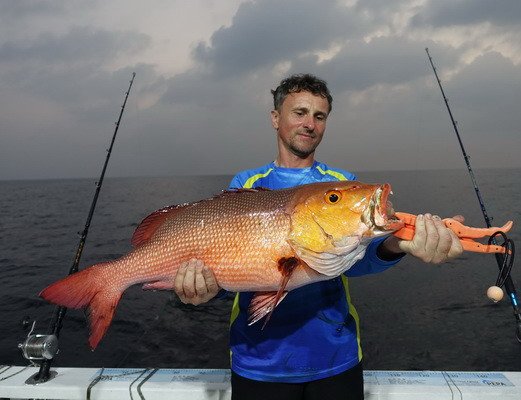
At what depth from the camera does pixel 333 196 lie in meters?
2.41

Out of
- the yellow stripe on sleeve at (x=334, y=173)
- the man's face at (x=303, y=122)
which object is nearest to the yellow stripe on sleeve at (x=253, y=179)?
the man's face at (x=303, y=122)

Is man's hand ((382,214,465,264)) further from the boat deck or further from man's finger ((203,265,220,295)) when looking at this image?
the boat deck

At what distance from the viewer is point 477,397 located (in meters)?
3.22

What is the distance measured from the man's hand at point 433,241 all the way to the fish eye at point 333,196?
53cm

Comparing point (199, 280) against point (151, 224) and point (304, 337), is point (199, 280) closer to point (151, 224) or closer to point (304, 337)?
point (151, 224)

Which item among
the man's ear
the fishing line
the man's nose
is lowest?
the fishing line

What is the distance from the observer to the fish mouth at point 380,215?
224cm

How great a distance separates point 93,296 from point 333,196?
183 centimetres

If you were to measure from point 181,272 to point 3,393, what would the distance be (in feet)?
8.08

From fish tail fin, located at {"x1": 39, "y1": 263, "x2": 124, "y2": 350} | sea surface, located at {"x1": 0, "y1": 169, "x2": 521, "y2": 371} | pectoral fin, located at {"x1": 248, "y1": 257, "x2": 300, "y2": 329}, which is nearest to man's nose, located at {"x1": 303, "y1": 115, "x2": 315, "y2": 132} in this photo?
pectoral fin, located at {"x1": 248, "y1": 257, "x2": 300, "y2": 329}

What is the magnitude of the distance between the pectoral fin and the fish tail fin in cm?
99

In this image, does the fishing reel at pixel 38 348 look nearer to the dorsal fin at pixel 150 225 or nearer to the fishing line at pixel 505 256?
the dorsal fin at pixel 150 225

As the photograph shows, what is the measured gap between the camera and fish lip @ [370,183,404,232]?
2237 millimetres

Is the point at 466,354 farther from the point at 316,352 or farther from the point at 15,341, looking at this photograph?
the point at 15,341
